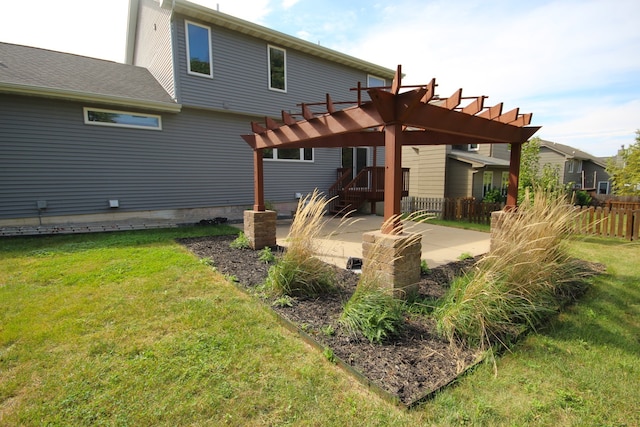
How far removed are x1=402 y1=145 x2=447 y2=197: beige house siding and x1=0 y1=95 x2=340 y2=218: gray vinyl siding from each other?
7.75m

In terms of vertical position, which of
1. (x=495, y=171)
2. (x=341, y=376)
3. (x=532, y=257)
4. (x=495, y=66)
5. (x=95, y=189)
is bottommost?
(x=341, y=376)

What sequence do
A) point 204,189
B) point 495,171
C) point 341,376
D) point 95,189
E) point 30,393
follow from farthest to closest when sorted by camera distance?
point 495,171
point 204,189
point 95,189
point 341,376
point 30,393

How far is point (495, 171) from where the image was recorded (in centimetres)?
1633

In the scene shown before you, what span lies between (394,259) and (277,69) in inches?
374

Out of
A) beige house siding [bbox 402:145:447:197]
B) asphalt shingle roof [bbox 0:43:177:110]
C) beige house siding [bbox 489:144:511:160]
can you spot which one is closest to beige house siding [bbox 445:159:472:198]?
beige house siding [bbox 402:145:447:197]

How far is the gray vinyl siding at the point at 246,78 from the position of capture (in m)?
8.77

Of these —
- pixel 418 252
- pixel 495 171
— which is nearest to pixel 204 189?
pixel 418 252

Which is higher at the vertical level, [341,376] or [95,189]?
[95,189]

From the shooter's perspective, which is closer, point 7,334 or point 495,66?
point 7,334

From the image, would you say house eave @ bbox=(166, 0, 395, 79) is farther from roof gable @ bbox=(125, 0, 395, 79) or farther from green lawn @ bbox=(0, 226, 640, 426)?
green lawn @ bbox=(0, 226, 640, 426)

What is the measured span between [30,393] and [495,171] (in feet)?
61.5

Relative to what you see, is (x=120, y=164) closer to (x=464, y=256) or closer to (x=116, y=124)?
(x=116, y=124)

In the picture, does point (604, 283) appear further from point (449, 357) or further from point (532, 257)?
point (449, 357)

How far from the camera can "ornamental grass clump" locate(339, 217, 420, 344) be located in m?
2.72
